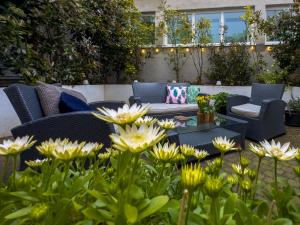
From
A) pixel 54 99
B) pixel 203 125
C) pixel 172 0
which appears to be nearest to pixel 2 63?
pixel 54 99

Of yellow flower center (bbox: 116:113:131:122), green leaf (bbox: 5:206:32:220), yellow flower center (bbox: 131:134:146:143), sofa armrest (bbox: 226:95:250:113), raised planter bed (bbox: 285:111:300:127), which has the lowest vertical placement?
raised planter bed (bbox: 285:111:300:127)

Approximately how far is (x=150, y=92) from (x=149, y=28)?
2.60 m

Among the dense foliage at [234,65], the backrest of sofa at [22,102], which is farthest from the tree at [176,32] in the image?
the backrest of sofa at [22,102]

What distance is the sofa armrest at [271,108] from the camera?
3.84 meters

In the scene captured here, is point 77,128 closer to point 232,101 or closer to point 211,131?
point 211,131

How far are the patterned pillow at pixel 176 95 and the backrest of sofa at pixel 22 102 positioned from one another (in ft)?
10.9

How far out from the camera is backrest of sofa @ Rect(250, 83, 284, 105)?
14.7ft

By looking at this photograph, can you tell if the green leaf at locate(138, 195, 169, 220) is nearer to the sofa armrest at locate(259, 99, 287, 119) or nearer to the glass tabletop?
the glass tabletop

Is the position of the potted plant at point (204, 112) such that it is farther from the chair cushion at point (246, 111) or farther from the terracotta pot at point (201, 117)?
the chair cushion at point (246, 111)

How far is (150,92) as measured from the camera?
535cm

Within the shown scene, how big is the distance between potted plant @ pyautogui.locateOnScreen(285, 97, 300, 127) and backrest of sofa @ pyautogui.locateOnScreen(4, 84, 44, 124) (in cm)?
498

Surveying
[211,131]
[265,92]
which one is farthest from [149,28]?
[211,131]

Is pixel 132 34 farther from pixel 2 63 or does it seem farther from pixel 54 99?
pixel 54 99

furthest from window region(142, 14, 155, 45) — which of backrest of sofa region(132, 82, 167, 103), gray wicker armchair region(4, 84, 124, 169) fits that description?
gray wicker armchair region(4, 84, 124, 169)
